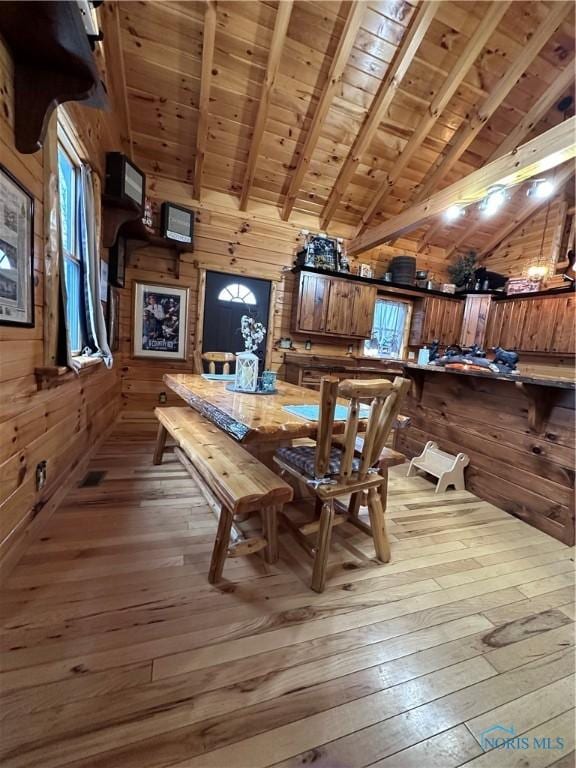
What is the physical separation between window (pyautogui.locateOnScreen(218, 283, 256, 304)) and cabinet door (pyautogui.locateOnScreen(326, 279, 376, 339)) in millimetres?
1112

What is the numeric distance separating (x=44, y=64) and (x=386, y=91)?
3093 mm

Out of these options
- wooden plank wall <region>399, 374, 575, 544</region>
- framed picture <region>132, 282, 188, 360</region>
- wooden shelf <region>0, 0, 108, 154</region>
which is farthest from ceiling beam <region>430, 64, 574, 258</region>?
wooden shelf <region>0, 0, 108, 154</region>

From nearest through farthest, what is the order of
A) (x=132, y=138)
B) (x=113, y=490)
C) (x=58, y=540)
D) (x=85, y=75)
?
(x=85, y=75) → (x=58, y=540) → (x=113, y=490) → (x=132, y=138)

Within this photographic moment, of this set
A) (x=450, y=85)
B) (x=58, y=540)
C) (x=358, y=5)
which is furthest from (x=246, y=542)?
(x=450, y=85)

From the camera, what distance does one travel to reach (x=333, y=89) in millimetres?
2984

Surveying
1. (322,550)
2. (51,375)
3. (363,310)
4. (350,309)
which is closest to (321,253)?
(350,309)

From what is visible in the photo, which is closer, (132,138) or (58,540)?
(58,540)

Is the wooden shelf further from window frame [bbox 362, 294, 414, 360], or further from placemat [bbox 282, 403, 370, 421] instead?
window frame [bbox 362, 294, 414, 360]

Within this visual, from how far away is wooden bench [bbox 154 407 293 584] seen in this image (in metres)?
1.33

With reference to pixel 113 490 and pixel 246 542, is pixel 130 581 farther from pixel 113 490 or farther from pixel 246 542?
pixel 113 490

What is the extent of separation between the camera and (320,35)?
2.78 metres

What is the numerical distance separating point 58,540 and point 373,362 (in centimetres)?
444

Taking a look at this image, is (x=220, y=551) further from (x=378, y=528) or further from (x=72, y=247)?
(x=72, y=247)

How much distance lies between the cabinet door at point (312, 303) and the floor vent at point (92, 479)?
9.40 feet
